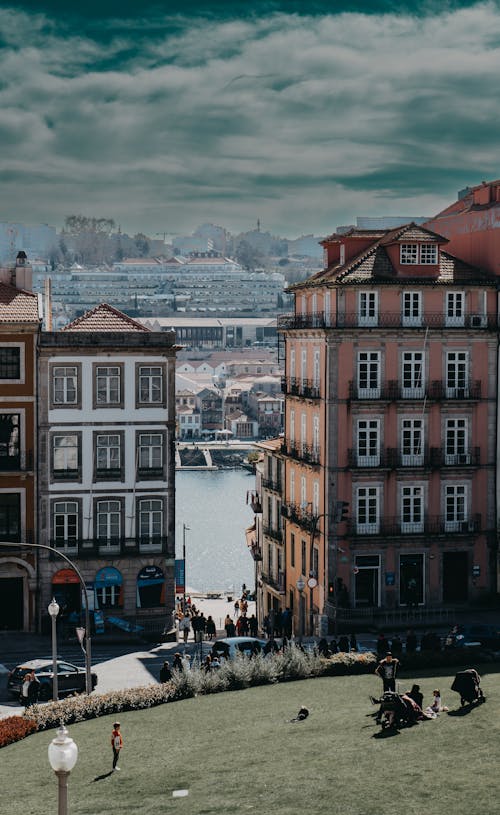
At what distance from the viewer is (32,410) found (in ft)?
200

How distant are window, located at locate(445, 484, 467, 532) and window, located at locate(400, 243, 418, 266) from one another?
10.1m

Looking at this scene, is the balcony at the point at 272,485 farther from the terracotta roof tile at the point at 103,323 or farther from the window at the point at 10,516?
the window at the point at 10,516

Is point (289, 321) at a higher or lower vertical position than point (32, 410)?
higher

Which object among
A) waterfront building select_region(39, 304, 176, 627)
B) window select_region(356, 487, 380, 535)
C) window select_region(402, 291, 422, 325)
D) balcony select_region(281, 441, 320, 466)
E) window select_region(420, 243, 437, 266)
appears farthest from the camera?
balcony select_region(281, 441, 320, 466)

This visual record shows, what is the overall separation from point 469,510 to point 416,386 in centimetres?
616

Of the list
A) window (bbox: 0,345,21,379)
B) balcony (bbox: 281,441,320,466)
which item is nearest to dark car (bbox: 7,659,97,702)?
window (bbox: 0,345,21,379)

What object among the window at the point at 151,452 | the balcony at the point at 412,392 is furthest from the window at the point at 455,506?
the window at the point at 151,452

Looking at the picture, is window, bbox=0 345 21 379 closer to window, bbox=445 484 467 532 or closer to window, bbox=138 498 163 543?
window, bbox=138 498 163 543

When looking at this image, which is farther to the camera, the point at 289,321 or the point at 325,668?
the point at 289,321

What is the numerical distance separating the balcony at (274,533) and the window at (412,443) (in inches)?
443

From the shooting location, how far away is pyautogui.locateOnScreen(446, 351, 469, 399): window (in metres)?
62.7

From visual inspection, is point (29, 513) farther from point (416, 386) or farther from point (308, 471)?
point (416, 386)

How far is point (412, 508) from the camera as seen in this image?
204 feet

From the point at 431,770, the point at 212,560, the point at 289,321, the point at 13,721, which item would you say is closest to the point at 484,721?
the point at 431,770
